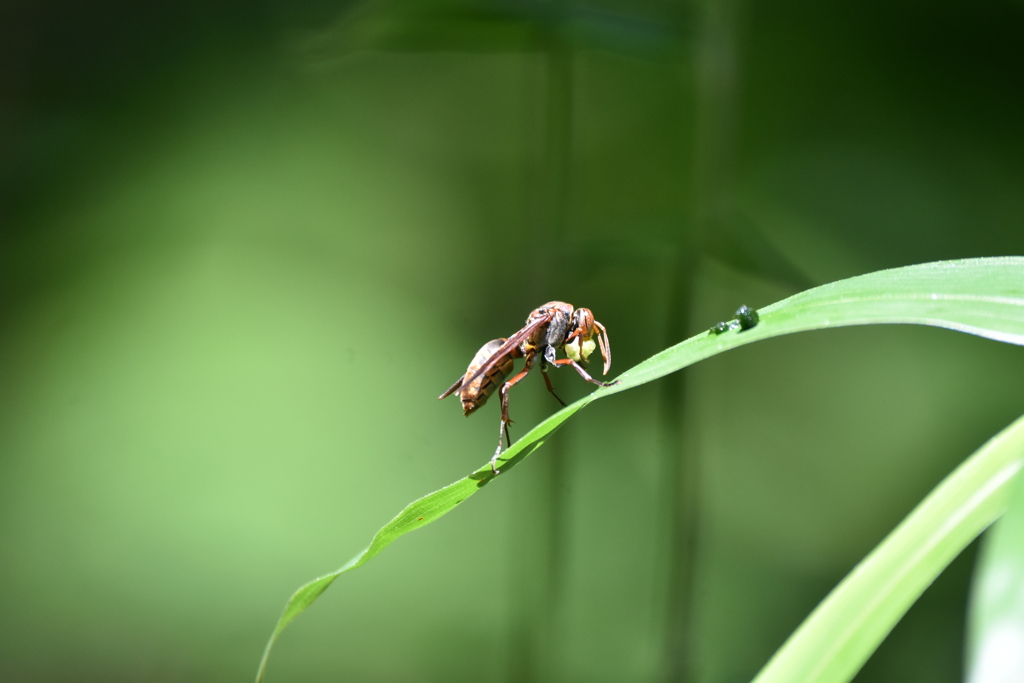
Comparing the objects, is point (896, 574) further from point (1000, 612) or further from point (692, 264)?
point (692, 264)

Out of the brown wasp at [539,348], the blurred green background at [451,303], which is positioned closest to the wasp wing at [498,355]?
the brown wasp at [539,348]

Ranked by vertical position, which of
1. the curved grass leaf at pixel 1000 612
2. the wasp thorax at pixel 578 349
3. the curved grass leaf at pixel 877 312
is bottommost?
the curved grass leaf at pixel 1000 612

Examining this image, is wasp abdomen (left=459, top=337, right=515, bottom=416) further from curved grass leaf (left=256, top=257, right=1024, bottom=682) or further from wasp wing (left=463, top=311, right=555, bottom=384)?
curved grass leaf (left=256, top=257, right=1024, bottom=682)

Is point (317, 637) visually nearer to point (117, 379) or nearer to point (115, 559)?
point (115, 559)

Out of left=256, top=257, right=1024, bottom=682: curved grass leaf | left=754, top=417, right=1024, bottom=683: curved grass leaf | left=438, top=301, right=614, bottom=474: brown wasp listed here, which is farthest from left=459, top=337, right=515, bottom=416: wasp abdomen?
left=754, top=417, right=1024, bottom=683: curved grass leaf

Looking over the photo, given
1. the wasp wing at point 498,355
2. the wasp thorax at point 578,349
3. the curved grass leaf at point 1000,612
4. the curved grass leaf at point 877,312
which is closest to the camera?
the curved grass leaf at point 1000,612

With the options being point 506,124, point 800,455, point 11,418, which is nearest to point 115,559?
point 11,418

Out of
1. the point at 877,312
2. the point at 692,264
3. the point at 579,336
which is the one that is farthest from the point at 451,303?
the point at 877,312

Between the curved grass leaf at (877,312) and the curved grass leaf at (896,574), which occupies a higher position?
the curved grass leaf at (877,312)

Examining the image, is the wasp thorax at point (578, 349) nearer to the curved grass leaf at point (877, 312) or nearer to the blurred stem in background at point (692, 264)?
the curved grass leaf at point (877, 312)
